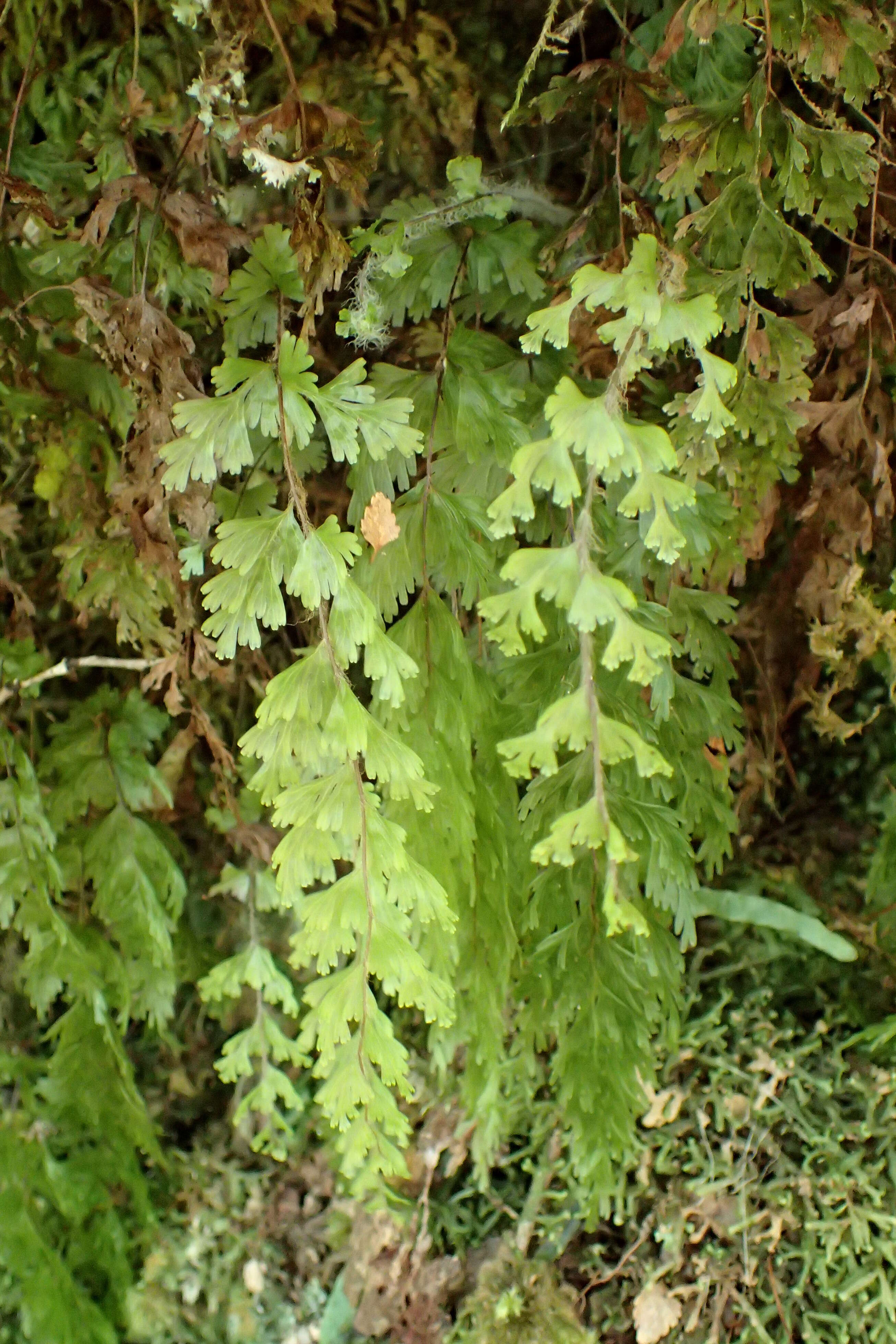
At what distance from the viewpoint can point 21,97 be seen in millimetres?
1042

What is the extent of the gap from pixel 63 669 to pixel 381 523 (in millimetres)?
559

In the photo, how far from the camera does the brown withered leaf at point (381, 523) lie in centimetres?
94

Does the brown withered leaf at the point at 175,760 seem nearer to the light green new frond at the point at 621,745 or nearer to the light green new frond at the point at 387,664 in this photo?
the light green new frond at the point at 387,664

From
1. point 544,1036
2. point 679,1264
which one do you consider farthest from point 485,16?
point 679,1264

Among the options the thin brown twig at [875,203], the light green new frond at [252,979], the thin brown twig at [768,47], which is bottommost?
the light green new frond at [252,979]

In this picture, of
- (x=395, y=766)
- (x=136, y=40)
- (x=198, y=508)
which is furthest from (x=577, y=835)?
(x=136, y=40)

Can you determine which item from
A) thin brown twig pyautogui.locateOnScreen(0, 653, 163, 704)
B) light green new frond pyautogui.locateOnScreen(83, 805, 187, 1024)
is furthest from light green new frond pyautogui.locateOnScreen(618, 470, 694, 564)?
light green new frond pyautogui.locateOnScreen(83, 805, 187, 1024)

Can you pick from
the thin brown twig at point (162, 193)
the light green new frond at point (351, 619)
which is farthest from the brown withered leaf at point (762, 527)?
the thin brown twig at point (162, 193)

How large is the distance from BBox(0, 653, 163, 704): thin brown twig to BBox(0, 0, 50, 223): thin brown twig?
524 millimetres

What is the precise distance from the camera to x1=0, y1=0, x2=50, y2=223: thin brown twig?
1.02 meters

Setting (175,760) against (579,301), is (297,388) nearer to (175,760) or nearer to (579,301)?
(579,301)

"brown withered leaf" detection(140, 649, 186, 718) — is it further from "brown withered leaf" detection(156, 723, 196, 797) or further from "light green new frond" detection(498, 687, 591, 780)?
"light green new frond" detection(498, 687, 591, 780)

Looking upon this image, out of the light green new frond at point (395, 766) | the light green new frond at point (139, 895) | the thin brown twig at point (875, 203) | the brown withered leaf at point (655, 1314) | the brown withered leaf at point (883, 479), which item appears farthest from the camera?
the light green new frond at point (139, 895)

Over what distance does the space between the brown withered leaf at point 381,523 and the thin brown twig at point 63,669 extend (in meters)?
0.41
